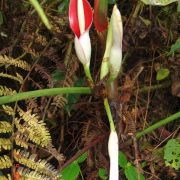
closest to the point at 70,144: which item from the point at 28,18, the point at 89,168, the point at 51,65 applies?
the point at 89,168

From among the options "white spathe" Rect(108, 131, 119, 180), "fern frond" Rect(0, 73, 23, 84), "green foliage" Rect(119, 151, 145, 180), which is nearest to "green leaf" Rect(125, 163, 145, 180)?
"green foliage" Rect(119, 151, 145, 180)

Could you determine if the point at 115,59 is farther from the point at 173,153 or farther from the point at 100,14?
the point at 173,153

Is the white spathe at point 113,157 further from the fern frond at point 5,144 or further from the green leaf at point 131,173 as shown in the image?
the fern frond at point 5,144

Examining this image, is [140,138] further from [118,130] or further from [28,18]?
[28,18]

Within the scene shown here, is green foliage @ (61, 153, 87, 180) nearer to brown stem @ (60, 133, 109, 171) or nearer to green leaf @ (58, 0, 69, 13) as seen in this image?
brown stem @ (60, 133, 109, 171)

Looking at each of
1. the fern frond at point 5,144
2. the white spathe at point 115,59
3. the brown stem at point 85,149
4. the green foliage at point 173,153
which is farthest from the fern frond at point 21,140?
the green foliage at point 173,153
